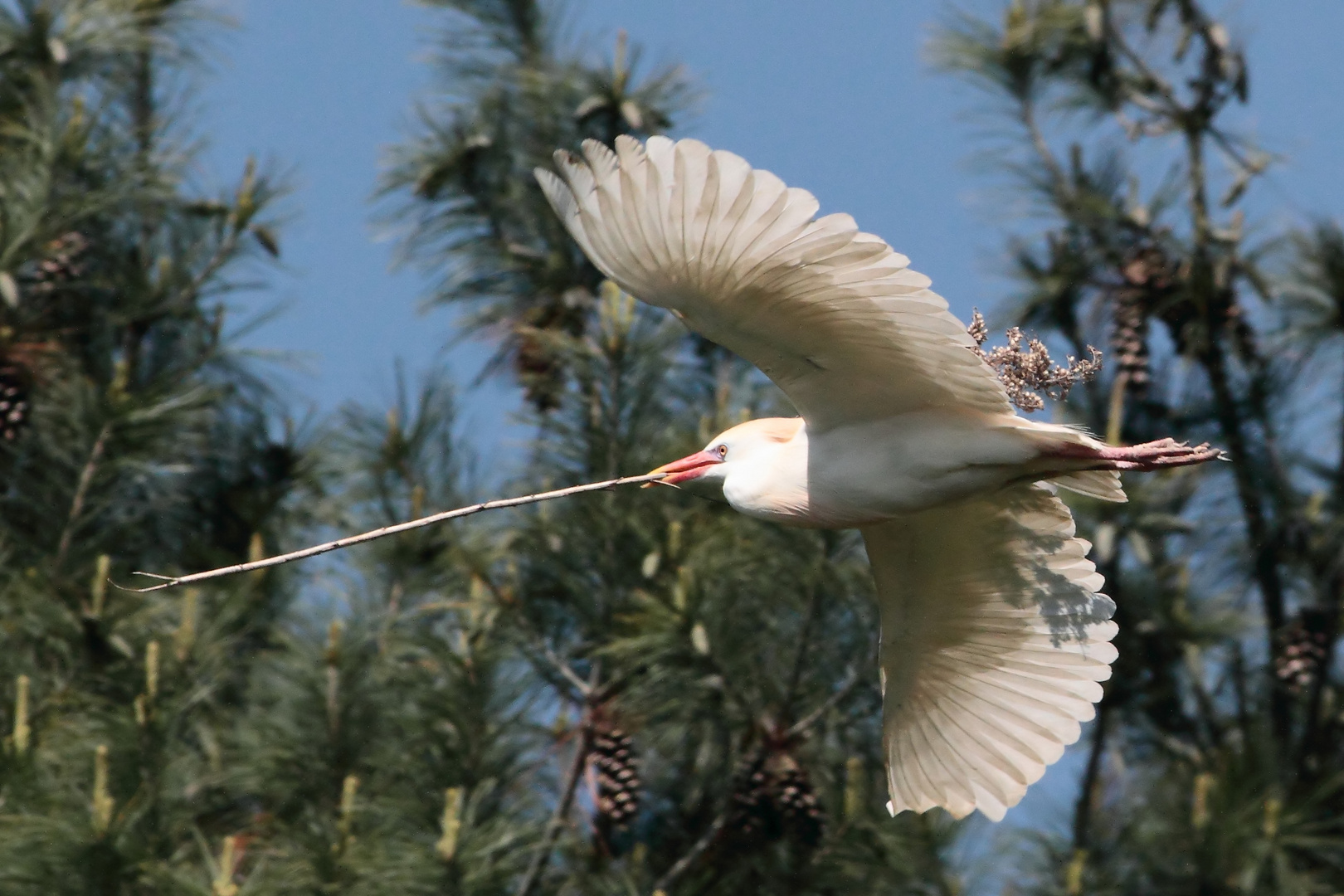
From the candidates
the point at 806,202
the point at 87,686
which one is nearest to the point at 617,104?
the point at 87,686

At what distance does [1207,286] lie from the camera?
588 centimetres

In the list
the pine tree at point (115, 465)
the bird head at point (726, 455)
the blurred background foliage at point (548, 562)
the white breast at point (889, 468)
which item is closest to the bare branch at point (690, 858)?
the blurred background foliage at point (548, 562)

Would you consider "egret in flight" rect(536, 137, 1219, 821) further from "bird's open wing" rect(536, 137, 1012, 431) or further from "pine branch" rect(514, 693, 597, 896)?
"pine branch" rect(514, 693, 597, 896)

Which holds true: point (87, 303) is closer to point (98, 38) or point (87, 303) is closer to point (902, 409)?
point (98, 38)

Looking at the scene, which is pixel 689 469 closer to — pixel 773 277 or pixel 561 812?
pixel 773 277

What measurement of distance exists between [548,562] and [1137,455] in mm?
2064

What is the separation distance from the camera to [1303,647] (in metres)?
5.67

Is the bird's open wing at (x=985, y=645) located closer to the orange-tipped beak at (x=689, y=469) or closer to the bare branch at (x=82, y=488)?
the orange-tipped beak at (x=689, y=469)

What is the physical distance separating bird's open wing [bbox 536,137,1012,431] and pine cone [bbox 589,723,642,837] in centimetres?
155

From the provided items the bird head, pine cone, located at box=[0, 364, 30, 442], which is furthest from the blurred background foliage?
the bird head

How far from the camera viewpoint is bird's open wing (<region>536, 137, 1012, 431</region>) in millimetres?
2797

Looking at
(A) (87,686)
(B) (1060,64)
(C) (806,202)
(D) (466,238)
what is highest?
(B) (1060,64)

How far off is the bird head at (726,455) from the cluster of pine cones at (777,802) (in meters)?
1.36

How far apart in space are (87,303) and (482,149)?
→ 3.77ft
